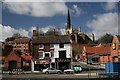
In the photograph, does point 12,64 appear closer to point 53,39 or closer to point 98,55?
point 53,39

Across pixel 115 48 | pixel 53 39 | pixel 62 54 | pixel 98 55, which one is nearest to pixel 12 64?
pixel 53 39

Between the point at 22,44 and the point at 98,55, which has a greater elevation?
the point at 22,44

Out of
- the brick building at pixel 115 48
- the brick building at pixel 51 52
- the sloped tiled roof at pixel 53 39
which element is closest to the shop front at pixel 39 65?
the brick building at pixel 51 52

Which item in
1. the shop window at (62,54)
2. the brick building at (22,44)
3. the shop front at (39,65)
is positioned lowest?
the shop front at (39,65)

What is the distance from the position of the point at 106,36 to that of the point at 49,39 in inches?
2564

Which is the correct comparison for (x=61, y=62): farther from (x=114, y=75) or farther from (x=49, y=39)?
(x=114, y=75)

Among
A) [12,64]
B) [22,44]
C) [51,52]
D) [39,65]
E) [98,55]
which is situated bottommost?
[39,65]

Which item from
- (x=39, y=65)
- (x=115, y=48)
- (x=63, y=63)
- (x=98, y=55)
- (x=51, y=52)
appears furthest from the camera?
(x=98, y=55)

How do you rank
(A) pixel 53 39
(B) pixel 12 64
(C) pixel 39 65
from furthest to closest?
(A) pixel 53 39
(B) pixel 12 64
(C) pixel 39 65

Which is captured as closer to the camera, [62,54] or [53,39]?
[62,54]

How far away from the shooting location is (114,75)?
2609 cm

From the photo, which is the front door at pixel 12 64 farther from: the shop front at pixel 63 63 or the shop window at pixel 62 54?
the shop window at pixel 62 54

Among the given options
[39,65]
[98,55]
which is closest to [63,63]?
[39,65]

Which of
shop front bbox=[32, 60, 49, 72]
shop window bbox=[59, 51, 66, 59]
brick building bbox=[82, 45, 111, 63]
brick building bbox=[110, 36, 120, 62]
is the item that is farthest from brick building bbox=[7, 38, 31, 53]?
brick building bbox=[110, 36, 120, 62]
